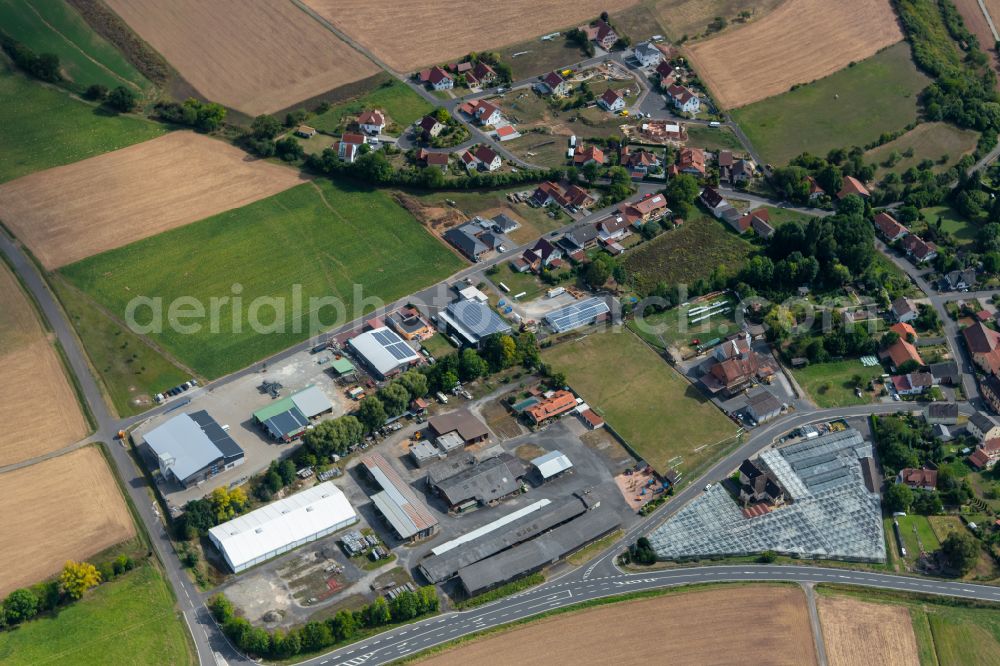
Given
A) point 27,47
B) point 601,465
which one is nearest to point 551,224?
point 601,465

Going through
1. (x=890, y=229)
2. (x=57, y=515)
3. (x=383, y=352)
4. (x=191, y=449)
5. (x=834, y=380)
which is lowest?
(x=834, y=380)

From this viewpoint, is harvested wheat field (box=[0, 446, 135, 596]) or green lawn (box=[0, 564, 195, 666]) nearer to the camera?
green lawn (box=[0, 564, 195, 666])

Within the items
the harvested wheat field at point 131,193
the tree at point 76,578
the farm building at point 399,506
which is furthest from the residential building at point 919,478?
the harvested wheat field at point 131,193

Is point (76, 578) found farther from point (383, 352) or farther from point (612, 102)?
point (612, 102)

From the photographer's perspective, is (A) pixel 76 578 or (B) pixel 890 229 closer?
(A) pixel 76 578

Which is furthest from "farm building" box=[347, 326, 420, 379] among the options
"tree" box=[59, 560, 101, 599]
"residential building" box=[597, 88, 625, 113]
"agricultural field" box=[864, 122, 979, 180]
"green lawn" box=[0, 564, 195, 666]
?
"agricultural field" box=[864, 122, 979, 180]

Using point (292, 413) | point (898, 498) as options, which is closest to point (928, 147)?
point (898, 498)

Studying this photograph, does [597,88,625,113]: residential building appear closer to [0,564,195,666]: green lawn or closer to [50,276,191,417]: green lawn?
[50,276,191,417]: green lawn

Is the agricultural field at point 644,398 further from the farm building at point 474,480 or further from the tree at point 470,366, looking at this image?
the farm building at point 474,480
